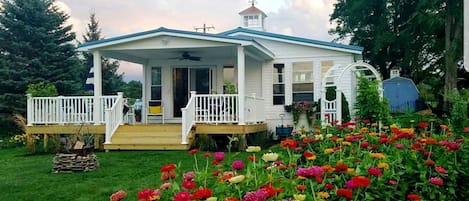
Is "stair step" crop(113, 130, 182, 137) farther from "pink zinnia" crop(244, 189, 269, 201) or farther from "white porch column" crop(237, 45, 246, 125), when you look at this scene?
"pink zinnia" crop(244, 189, 269, 201)

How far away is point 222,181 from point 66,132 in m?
10.2

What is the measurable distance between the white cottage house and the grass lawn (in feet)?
4.68

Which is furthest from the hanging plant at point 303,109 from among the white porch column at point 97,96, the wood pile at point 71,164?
the wood pile at point 71,164

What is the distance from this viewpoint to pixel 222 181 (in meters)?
2.32

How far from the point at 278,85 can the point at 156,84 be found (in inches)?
149

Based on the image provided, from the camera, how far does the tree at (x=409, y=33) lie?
1945cm

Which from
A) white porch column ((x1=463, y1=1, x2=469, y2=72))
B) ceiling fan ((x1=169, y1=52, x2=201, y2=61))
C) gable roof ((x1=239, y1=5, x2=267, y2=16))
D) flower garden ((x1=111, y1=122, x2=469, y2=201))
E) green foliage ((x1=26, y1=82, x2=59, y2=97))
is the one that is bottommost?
flower garden ((x1=111, y1=122, x2=469, y2=201))

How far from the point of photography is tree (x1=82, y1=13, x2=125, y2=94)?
25703 mm

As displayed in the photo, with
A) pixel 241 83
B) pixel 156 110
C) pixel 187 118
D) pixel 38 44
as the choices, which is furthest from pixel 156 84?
pixel 38 44

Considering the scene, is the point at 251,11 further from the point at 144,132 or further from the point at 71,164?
the point at 71,164

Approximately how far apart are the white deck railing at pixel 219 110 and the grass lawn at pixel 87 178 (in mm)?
1603

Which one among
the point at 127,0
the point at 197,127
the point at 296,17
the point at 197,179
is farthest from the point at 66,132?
the point at 296,17

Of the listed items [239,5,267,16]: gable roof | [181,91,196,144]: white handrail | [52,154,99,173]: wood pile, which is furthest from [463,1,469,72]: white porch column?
[239,5,267,16]: gable roof

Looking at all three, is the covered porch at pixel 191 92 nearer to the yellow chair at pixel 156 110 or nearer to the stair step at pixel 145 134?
the stair step at pixel 145 134
